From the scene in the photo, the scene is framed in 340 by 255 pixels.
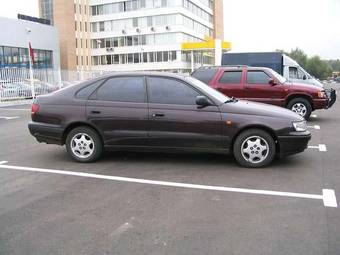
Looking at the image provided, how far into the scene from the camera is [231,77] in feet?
44.5

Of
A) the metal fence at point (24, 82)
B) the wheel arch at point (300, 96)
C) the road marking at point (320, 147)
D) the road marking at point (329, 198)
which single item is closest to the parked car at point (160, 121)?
the road marking at point (329, 198)

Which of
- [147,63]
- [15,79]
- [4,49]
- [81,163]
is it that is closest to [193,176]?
[81,163]

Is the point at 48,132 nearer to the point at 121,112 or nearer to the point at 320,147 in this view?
the point at 121,112

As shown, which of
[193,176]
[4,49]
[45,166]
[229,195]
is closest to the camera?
[229,195]

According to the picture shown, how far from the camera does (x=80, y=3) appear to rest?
80.4 metres

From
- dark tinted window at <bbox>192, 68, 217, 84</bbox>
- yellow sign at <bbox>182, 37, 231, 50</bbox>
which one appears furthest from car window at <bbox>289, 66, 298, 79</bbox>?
yellow sign at <bbox>182, 37, 231, 50</bbox>

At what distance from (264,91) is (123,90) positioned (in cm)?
673

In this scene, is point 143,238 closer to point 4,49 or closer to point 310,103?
point 310,103

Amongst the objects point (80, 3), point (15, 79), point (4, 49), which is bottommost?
point (15, 79)

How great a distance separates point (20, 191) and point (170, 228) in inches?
96.6

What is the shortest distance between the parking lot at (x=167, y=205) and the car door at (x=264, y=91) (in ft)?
17.1

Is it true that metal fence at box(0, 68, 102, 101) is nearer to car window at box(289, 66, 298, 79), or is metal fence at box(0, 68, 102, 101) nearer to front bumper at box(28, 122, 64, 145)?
car window at box(289, 66, 298, 79)

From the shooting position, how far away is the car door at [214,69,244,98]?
13.4 meters

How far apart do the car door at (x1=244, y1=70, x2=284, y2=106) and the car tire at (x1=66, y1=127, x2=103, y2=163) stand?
683 cm
